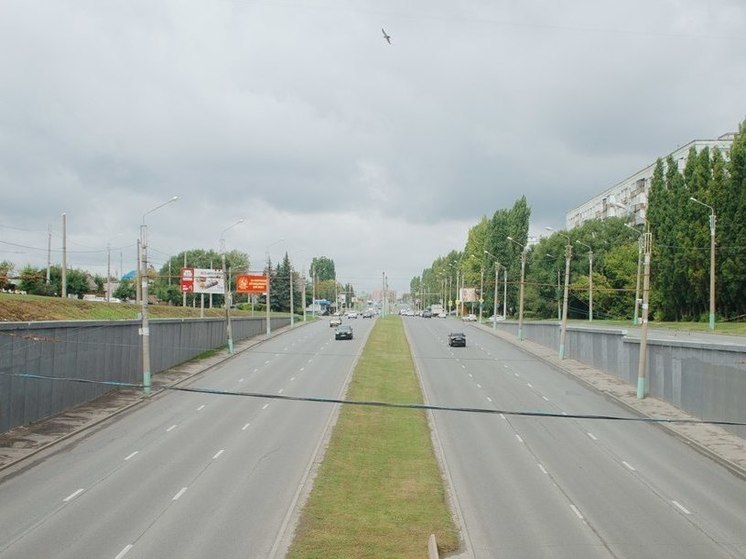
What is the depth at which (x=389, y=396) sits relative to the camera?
4425cm

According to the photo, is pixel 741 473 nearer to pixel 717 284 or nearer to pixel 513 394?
pixel 513 394

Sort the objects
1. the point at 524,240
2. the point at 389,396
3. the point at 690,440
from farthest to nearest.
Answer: the point at 524,240, the point at 389,396, the point at 690,440

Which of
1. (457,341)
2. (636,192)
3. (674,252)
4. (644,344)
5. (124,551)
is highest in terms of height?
(636,192)

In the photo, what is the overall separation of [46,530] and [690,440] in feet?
83.6

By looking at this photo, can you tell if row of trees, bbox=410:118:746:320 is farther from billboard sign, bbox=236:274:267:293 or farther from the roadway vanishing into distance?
billboard sign, bbox=236:274:267:293

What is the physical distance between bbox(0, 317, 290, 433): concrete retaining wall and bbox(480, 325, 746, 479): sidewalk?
2799 cm

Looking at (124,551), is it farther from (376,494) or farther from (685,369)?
(685,369)

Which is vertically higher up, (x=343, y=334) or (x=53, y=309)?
(x=53, y=309)

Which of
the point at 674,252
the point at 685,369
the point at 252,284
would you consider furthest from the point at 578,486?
the point at 252,284

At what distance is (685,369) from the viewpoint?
129 feet

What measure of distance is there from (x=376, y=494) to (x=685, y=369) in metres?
22.9

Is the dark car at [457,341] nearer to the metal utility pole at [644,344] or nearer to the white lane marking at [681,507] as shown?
the metal utility pole at [644,344]

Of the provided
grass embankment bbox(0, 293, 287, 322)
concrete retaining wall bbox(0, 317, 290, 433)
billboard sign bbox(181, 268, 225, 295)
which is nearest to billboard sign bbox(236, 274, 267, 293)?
billboard sign bbox(181, 268, 225, 295)

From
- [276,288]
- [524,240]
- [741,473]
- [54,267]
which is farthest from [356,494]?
[276,288]
